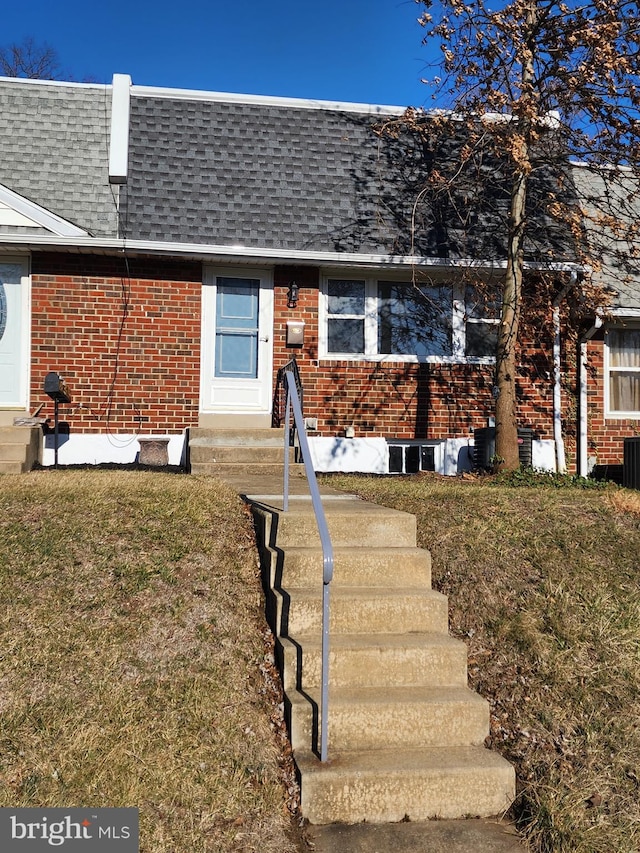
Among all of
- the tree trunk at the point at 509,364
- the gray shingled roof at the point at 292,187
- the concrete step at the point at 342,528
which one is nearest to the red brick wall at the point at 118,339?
the gray shingled roof at the point at 292,187

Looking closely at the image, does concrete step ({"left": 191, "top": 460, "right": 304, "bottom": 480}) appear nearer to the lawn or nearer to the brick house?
the brick house

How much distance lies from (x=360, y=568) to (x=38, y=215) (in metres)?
7.44

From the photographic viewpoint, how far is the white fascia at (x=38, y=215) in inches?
392

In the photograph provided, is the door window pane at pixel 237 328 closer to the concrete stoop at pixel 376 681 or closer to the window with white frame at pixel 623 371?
the window with white frame at pixel 623 371

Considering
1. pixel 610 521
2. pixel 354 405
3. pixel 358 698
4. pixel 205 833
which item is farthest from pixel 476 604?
pixel 354 405

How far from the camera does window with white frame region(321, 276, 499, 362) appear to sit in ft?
36.2

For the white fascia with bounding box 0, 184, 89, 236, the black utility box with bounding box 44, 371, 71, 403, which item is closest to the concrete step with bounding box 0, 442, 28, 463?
the black utility box with bounding box 44, 371, 71, 403

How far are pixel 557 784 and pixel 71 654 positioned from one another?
8.55ft

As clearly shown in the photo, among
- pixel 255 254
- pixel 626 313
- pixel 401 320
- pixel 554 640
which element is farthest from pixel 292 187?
pixel 554 640

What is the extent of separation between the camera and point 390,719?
395 cm

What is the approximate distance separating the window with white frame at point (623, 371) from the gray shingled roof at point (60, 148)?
769 cm

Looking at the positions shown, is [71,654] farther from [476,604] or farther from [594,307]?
[594,307]

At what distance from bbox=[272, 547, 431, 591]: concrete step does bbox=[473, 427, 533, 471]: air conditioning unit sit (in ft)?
17.9

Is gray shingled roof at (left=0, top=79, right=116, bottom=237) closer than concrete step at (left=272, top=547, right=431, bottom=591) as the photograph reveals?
No
